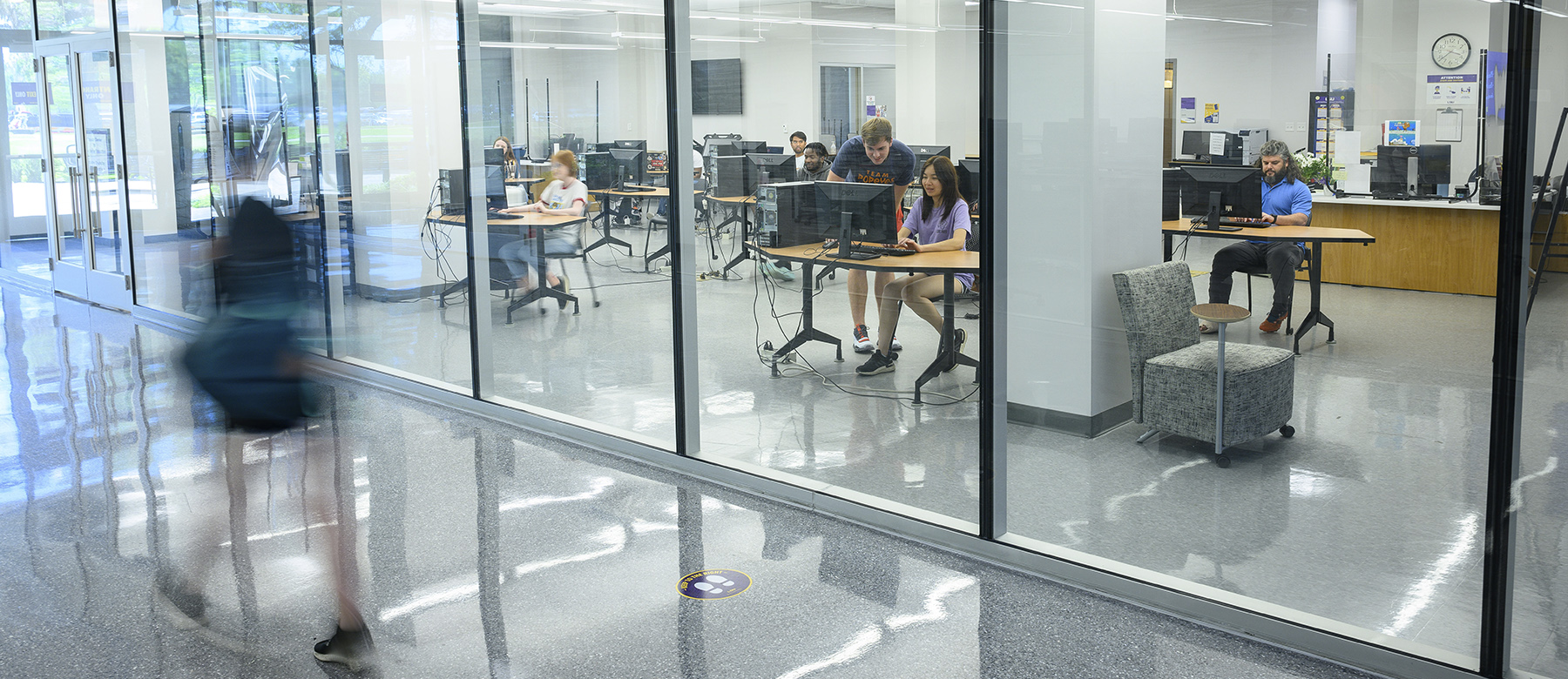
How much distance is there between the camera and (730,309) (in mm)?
4703

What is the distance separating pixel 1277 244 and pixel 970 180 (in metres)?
1.05

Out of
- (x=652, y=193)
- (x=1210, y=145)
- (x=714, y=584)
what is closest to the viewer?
(x=1210, y=145)

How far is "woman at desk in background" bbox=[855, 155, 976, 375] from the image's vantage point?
3.87m

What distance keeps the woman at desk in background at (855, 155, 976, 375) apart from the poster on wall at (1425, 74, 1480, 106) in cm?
145

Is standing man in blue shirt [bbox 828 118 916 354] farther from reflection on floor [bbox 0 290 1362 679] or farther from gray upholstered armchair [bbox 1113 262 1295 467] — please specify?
gray upholstered armchair [bbox 1113 262 1295 467]

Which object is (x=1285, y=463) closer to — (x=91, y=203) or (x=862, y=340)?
(x=862, y=340)

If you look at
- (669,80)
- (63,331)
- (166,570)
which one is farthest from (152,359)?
(669,80)

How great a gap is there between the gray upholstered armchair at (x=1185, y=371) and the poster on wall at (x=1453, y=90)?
0.75 meters

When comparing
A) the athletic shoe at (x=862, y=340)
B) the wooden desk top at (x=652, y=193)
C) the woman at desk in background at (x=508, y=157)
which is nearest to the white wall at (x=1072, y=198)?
the athletic shoe at (x=862, y=340)

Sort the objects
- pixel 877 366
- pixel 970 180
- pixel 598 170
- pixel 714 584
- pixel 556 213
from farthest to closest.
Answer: pixel 556 213
pixel 598 170
pixel 877 366
pixel 970 180
pixel 714 584

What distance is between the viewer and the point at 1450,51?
108 inches

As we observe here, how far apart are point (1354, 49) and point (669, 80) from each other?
269 cm

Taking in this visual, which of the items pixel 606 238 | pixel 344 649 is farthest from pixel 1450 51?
pixel 606 238

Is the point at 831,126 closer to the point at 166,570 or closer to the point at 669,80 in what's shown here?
the point at 669,80
